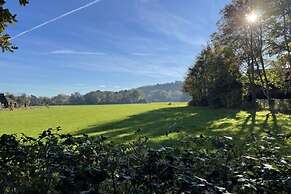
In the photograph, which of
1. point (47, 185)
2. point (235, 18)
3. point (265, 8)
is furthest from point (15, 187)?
point (235, 18)

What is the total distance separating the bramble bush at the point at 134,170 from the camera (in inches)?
233

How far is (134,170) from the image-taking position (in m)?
6.60

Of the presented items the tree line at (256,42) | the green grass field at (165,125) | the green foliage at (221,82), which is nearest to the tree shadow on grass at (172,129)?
the green grass field at (165,125)

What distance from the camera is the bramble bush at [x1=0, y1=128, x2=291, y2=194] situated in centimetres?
591

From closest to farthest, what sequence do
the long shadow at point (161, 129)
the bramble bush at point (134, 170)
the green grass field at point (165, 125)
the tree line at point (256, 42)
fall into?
the bramble bush at point (134, 170) → the long shadow at point (161, 129) → the green grass field at point (165, 125) → the tree line at point (256, 42)

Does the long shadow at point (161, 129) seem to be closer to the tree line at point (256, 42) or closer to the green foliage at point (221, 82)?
the tree line at point (256, 42)

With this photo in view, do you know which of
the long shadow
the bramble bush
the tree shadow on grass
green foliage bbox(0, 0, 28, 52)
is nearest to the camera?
the bramble bush

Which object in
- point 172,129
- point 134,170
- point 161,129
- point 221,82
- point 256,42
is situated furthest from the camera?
point 221,82

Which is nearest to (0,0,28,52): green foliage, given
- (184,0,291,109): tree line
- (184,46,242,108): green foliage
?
(184,0,291,109): tree line

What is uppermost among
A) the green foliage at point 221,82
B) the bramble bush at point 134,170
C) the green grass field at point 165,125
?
the green foliage at point 221,82

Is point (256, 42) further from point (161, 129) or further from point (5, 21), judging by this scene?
point (5, 21)

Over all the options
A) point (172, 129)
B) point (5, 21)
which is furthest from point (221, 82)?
point (5, 21)

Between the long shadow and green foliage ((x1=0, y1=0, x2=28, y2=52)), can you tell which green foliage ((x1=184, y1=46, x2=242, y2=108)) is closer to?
the long shadow

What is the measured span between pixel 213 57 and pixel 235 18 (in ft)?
80.7
